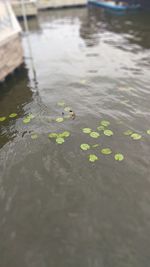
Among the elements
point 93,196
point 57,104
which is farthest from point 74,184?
point 57,104

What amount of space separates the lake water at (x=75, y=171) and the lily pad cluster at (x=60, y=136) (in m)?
0.12

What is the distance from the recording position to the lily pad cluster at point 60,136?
645cm

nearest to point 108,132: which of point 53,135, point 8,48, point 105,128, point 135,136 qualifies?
point 105,128

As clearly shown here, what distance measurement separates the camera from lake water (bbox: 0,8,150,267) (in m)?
4.02

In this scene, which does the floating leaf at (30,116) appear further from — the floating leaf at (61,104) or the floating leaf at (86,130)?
the floating leaf at (86,130)

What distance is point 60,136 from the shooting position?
6645 millimetres

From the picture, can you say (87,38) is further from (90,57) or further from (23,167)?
(23,167)

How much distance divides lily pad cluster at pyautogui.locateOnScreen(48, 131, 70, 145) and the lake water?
123 millimetres

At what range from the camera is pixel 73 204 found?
15.6 ft

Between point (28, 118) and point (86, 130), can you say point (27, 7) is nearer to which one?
point (28, 118)

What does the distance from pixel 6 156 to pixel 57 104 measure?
9.96 feet

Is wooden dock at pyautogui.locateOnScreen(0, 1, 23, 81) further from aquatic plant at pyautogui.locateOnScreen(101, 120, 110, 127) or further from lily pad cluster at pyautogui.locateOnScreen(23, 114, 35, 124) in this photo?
aquatic plant at pyautogui.locateOnScreen(101, 120, 110, 127)

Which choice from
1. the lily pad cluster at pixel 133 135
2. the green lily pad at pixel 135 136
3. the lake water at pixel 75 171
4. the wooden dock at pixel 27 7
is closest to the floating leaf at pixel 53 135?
the lake water at pixel 75 171

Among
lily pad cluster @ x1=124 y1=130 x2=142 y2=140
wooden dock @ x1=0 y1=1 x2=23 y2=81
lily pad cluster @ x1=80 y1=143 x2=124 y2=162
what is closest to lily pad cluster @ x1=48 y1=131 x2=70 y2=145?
lily pad cluster @ x1=80 y1=143 x2=124 y2=162
